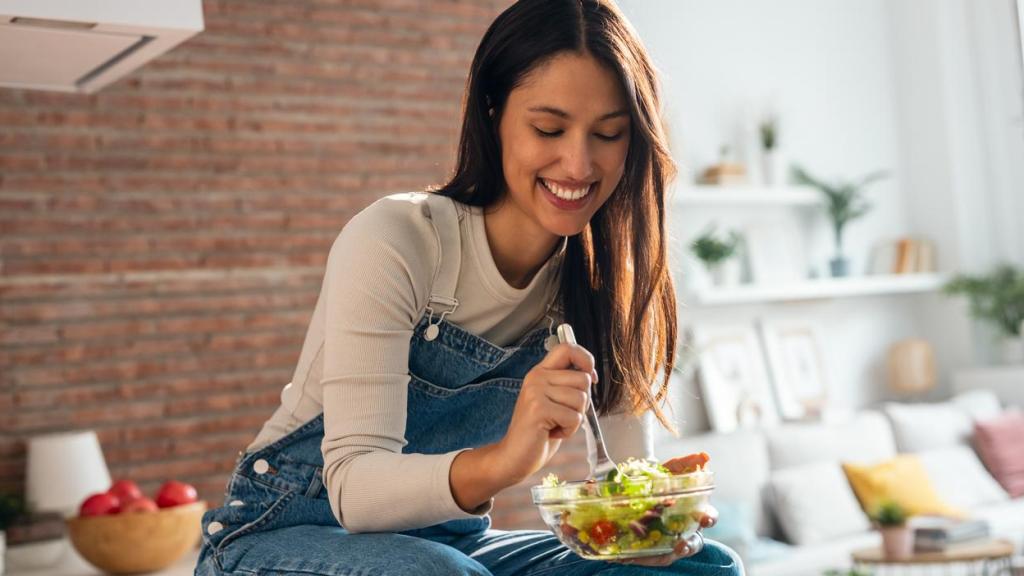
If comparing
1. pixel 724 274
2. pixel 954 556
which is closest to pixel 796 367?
pixel 724 274

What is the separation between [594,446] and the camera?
1.46 meters

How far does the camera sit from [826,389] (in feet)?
21.2

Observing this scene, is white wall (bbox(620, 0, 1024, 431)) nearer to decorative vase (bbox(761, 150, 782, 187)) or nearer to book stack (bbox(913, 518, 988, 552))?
decorative vase (bbox(761, 150, 782, 187))

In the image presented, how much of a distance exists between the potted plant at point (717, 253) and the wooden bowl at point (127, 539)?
3.28m

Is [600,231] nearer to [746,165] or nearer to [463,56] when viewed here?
[463,56]

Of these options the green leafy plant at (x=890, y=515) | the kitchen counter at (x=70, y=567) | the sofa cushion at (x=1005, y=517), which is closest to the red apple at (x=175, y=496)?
the kitchen counter at (x=70, y=567)

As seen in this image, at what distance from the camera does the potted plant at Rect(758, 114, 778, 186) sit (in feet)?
20.5

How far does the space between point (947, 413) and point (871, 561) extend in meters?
1.66

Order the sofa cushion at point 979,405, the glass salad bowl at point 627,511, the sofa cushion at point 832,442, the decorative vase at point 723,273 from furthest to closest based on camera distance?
the sofa cushion at point 979,405 < the decorative vase at point 723,273 < the sofa cushion at point 832,442 < the glass salad bowl at point 627,511

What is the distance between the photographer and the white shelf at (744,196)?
5887 millimetres

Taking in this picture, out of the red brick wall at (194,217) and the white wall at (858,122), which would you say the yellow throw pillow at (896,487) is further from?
the red brick wall at (194,217)

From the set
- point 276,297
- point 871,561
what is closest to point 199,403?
point 276,297

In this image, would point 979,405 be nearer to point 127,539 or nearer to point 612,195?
point 127,539

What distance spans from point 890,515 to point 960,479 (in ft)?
4.38
